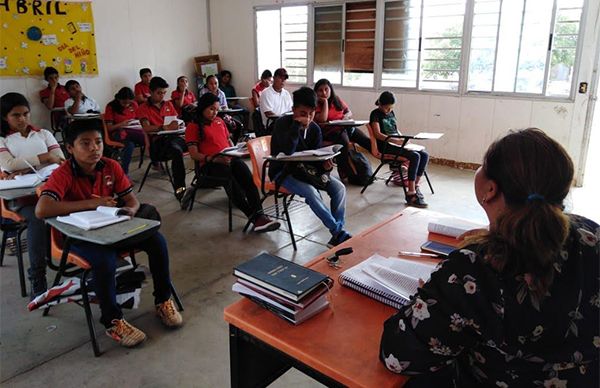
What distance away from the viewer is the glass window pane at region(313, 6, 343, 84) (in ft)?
23.5

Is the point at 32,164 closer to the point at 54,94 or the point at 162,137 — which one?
the point at 162,137

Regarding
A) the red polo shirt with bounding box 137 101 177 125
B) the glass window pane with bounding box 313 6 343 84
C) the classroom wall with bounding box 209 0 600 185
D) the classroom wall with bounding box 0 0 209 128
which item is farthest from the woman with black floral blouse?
the classroom wall with bounding box 0 0 209 128

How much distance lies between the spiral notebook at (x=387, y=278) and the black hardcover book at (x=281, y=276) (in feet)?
0.45

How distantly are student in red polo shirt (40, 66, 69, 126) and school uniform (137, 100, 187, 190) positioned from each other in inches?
68.1

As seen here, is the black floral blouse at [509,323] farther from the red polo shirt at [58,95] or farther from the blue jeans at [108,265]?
the red polo shirt at [58,95]

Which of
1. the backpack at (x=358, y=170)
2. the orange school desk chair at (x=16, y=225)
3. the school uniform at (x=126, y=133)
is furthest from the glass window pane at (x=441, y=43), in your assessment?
the orange school desk chair at (x=16, y=225)

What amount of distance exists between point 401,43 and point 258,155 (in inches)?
152

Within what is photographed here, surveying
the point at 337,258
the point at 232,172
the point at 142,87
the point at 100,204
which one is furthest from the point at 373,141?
the point at 142,87

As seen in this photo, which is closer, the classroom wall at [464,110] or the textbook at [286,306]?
the textbook at [286,306]

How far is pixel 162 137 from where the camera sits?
16.5 ft

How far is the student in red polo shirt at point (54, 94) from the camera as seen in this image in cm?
632

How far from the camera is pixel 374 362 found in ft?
3.50

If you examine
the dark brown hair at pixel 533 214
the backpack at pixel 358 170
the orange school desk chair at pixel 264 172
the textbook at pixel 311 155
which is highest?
the dark brown hair at pixel 533 214

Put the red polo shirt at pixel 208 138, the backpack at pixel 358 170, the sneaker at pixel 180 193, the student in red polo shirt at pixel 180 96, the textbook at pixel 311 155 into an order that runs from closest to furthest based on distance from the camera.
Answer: the textbook at pixel 311 155 < the red polo shirt at pixel 208 138 < the sneaker at pixel 180 193 < the backpack at pixel 358 170 < the student in red polo shirt at pixel 180 96
